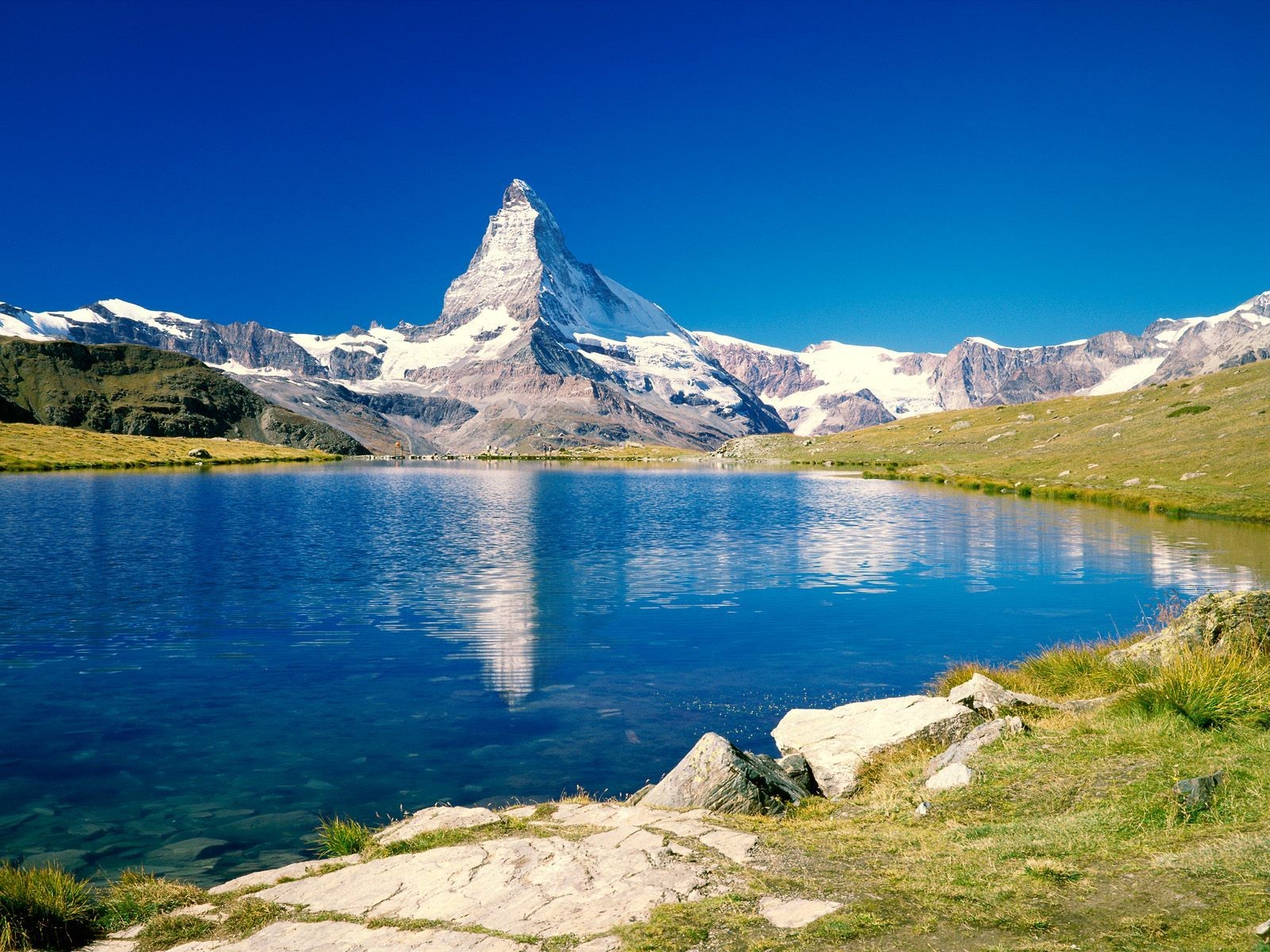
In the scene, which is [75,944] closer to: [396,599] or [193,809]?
[193,809]

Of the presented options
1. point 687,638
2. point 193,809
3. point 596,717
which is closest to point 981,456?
point 687,638

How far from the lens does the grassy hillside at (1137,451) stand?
71812 millimetres

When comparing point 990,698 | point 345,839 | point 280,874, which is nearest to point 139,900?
point 280,874

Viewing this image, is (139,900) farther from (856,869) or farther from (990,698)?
(990,698)

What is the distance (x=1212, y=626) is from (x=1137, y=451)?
8915 centimetres

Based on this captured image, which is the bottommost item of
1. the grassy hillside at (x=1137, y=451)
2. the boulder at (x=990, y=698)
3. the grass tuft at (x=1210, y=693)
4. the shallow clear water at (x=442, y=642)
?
the shallow clear water at (x=442, y=642)

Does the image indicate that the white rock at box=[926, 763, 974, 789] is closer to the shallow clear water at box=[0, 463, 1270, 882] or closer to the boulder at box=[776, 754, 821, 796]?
the boulder at box=[776, 754, 821, 796]

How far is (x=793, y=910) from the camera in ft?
31.6

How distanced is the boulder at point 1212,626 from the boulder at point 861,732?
5.14m

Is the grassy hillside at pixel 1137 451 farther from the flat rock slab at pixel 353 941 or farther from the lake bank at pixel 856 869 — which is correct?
the flat rock slab at pixel 353 941

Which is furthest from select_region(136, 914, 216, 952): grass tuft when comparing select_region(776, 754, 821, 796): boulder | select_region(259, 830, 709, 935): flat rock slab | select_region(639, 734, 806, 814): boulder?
select_region(776, 754, 821, 796): boulder

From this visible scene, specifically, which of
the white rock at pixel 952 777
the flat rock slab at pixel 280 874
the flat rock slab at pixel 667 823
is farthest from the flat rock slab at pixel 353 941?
the white rock at pixel 952 777

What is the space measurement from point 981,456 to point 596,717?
420ft

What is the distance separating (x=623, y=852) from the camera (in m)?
11.8
